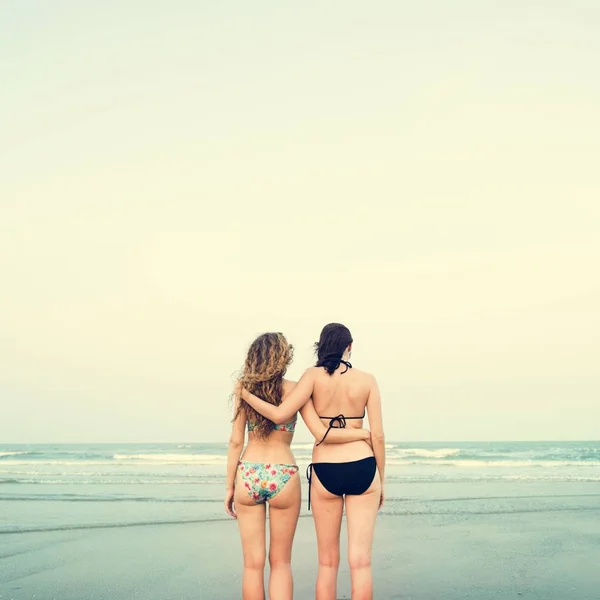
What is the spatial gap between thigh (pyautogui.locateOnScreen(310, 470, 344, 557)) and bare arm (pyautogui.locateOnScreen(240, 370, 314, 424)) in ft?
1.52

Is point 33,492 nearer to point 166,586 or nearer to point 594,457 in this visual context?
point 166,586

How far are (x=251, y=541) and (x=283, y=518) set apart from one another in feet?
0.79

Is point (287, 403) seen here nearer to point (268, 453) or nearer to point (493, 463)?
point (268, 453)

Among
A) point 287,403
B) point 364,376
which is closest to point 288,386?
point 287,403

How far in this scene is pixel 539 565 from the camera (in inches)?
262

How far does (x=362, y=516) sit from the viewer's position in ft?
14.5

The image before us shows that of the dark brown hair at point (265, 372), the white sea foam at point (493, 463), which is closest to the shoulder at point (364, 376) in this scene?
the dark brown hair at point (265, 372)

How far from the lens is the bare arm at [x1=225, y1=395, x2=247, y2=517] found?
448 cm

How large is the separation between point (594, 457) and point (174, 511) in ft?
78.2

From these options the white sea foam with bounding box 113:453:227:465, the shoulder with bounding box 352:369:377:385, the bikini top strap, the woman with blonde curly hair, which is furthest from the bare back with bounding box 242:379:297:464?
the white sea foam with bounding box 113:453:227:465

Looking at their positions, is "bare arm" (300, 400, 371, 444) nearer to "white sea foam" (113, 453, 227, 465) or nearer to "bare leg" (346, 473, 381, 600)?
"bare leg" (346, 473, 381, 600)

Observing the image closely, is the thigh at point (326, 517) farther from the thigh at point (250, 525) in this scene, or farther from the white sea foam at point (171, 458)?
the white sea foam at point (171, 458)

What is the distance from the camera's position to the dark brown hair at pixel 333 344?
4.40 m

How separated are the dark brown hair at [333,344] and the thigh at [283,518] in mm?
739
